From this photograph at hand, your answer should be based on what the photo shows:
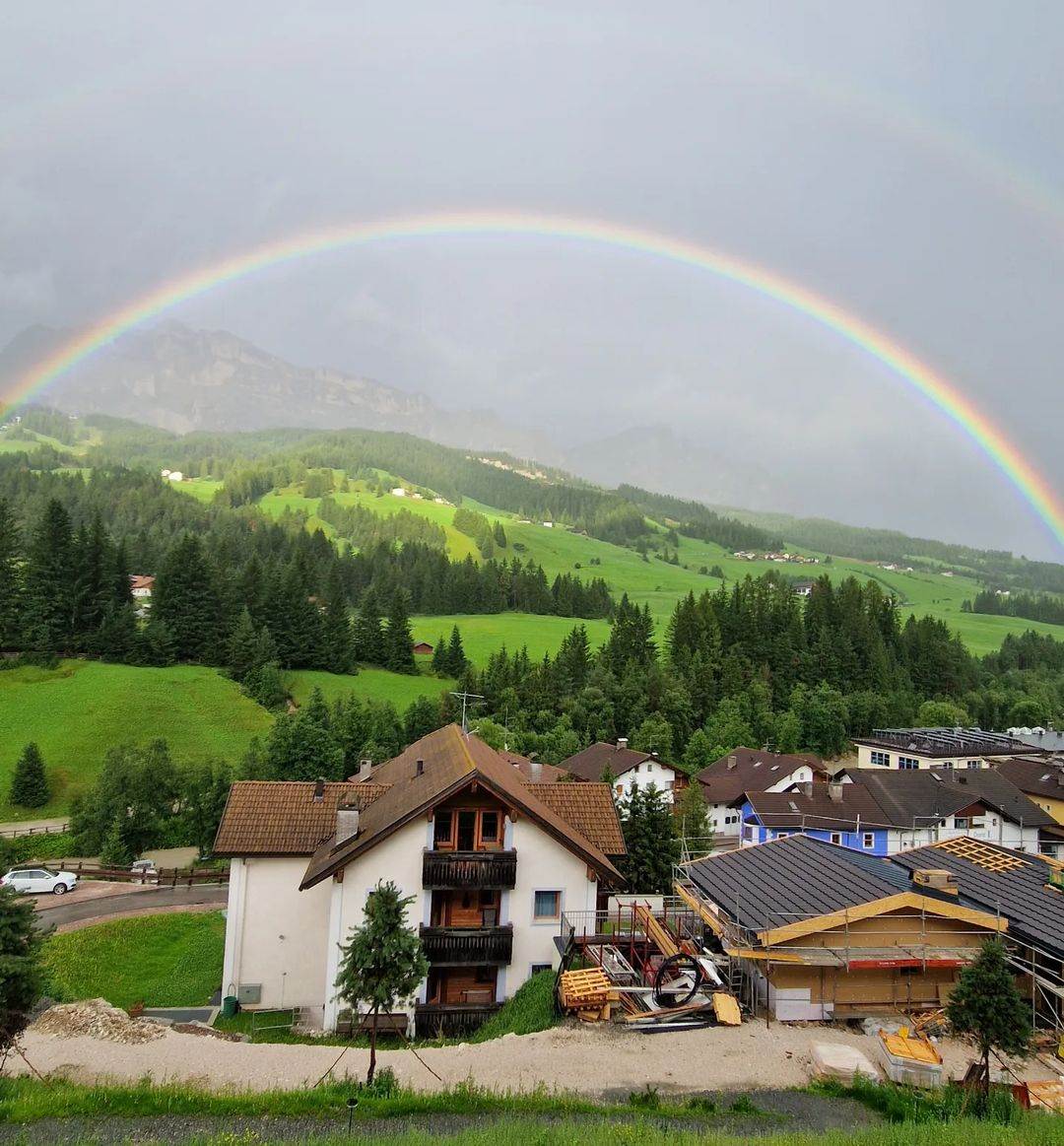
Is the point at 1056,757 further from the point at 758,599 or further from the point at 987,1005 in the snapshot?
Answer: the point at 987,1005

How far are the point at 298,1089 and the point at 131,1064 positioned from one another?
445 cm

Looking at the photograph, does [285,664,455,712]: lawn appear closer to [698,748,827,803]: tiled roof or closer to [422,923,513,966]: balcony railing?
[698,748,827,803]: tiled roof

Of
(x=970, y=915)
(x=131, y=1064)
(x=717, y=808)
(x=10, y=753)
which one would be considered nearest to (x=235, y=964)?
(x=131, y=1064)

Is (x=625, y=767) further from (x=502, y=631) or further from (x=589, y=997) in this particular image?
(x=502, y=631)

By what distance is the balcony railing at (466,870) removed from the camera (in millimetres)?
22500

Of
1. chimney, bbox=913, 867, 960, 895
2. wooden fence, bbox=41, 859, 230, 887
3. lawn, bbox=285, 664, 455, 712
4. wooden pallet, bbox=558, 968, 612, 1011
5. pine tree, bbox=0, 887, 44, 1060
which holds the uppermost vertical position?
lawn, bbox=285, 664, 455, 712

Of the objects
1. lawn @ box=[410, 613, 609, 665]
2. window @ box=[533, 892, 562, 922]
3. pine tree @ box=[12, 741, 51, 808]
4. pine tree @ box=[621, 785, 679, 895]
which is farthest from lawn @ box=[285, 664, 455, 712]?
window @ box=[533, 892, 562, 922]

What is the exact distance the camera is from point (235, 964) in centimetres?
2503

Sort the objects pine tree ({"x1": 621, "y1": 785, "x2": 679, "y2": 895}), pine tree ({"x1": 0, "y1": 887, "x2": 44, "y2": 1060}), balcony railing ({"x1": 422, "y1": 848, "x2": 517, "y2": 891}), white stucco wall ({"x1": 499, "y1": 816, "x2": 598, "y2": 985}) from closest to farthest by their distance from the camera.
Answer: pine tree ({"x1": 0, "y1": 887, "x2": 44, "y2": 1060}), balcony railing ({"x1": 422, "y1": 848, "x2": 517, "y2": 891}), white stucco wall ({"x1": 499, "y1": 816, "x2": 598, "y2": 985}), pine tree ({"x1": 621, "y1": 785, "x2": 679, "y2": 895})

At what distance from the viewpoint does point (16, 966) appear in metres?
13.1

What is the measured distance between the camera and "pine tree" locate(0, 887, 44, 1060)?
13141 mm

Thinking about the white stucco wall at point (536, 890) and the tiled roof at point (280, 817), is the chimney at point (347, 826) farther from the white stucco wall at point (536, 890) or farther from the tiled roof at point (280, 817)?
the white stucco wall at point (536, 890)

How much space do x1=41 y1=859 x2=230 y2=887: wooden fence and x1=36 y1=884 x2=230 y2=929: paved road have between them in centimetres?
58

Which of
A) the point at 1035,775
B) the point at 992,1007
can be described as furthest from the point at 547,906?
the point at 1035,775
